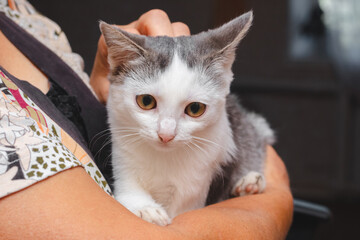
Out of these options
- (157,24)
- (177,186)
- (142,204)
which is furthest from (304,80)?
(142,204)

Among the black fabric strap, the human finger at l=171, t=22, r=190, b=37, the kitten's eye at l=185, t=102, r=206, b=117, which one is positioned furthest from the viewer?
the human finger at l=171, t=22, r=190, b=37

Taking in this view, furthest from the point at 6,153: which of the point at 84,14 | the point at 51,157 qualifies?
the point at 84,14

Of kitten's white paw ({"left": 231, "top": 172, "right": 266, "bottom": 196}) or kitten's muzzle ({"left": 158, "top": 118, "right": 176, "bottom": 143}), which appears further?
kitten's white paw ({"left": 231, "top": 172, "right": 266, "bottom": 196})

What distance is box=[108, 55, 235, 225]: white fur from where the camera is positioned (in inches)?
33.9

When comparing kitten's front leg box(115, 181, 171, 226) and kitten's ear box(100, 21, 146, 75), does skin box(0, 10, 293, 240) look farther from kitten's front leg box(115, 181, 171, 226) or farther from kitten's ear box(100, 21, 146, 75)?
kitten's ear box(100, 21, 146, 75)

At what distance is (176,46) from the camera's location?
3.09 feet

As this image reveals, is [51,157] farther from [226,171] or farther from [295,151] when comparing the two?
[295,151]

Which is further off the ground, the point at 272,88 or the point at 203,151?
the point at 203,151

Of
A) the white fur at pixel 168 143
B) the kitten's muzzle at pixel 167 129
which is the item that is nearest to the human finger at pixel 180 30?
the white fur at pixel 168 143

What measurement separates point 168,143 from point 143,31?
1.33 feet

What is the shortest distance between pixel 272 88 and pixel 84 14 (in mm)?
1841

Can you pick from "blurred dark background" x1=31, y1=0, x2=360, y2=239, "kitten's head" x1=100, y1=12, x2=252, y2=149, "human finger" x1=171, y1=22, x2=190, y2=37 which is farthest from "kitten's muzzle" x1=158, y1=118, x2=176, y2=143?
"blurred dark background" x1=31, y1=0, x2=360, y2=239

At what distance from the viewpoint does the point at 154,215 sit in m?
0.79

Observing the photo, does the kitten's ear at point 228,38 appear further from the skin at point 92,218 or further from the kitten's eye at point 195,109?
the skin at point 92,218
